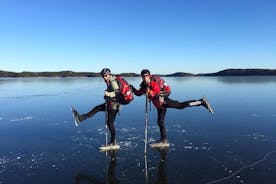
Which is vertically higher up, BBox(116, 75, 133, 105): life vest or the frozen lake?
→ BBox(116, 75, 133, 105): life vest

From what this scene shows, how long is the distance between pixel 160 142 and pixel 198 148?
1142 mm

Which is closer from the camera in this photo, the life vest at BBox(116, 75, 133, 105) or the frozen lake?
the frozen lake

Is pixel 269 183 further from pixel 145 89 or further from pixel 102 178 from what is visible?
pixel 145 89

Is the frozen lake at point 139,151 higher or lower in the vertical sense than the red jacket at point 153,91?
lower

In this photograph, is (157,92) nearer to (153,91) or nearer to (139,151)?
(153,91)

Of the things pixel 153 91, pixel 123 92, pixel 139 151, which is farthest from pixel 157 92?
pixel 139 151

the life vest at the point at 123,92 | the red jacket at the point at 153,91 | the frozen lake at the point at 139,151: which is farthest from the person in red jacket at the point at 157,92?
the frozen lake at the point at 139,151

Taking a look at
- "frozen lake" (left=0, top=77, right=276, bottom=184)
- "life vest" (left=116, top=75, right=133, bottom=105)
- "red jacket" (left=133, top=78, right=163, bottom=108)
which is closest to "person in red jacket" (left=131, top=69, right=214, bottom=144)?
"red jacket" (left=133, top=78, right=163, bottom=108)

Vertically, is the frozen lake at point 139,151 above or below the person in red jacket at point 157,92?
below

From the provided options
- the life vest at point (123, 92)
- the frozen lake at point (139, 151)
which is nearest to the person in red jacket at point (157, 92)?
the life vest at point (123, 92)

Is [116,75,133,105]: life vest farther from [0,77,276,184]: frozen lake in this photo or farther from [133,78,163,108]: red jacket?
[0,77,276,184]: frozen lake

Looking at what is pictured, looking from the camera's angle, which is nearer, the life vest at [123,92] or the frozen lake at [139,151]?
the frozen lake at [139,151]

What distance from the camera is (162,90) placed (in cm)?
1049

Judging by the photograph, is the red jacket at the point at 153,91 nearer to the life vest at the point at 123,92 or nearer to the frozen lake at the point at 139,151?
the life vest at the point at 123,92
